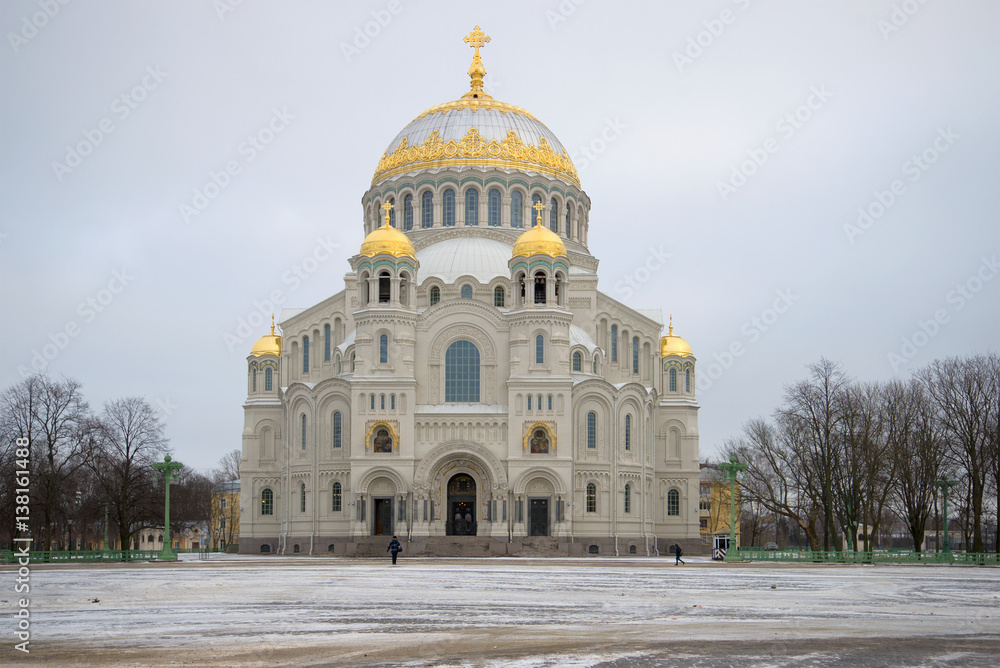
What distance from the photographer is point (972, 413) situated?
5203cm

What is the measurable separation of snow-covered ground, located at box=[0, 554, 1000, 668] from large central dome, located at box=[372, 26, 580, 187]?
138 feet

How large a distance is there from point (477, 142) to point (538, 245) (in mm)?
12478

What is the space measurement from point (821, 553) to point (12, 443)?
120 ft

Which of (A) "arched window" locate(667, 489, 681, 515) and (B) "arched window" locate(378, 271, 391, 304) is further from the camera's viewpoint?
(A) "arched window" locate(667, 489, 681, 515)

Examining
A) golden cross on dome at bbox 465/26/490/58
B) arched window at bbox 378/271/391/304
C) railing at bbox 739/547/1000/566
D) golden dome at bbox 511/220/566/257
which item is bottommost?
railing at bbox 739/547/1000/566

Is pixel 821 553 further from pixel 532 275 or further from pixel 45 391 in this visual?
pixel 45 391

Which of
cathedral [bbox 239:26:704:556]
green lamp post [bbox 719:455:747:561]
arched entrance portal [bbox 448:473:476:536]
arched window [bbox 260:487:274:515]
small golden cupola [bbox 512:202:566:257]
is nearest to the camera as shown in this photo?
green lamp post [bbox 719:455:747:561]

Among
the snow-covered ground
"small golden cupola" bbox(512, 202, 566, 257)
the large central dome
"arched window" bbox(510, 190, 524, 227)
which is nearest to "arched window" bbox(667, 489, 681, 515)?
"small golden cupola" bbox(512, 202, 566, 257)

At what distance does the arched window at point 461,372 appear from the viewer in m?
60.2

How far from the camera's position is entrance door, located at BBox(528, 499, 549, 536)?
190 ft

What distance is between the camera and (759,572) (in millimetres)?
38438

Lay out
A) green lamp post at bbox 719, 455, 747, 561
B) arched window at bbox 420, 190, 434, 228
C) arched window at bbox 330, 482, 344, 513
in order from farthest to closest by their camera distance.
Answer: arched window at bbox 420, 190, 434, 228 < arched window at bbox 330, 482, 344, 513 < green lamp post at bbox 719, 455, 747, 561

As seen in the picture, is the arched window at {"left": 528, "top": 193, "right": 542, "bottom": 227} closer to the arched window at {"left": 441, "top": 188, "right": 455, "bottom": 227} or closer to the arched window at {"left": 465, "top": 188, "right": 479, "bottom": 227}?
the arched window at {"left": 465, "top": 188, "right": 479, "bottom": 227}

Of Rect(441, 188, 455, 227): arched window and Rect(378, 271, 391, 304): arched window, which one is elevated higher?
Rect(441, 188, 455, 227): arched window
